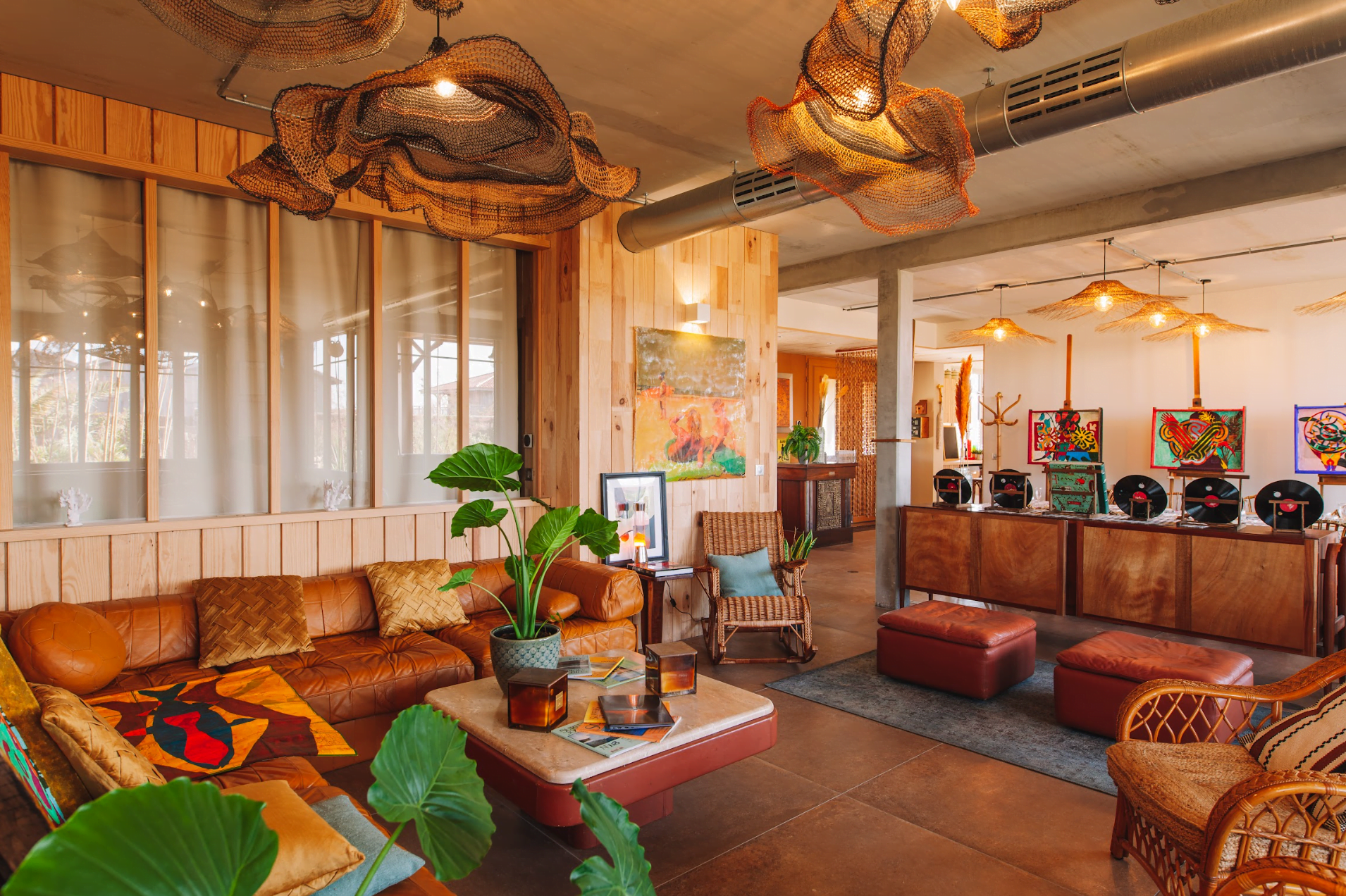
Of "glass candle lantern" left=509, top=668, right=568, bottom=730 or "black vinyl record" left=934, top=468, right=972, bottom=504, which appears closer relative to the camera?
"glass candle lantern" left=509, top=668, right=568, bottom=730

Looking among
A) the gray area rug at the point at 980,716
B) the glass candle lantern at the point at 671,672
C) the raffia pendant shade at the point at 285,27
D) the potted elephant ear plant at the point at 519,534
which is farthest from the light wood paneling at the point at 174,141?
the gray area rug at the point at 980,716

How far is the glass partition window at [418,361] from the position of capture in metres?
4.75

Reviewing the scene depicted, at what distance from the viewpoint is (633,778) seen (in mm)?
2502

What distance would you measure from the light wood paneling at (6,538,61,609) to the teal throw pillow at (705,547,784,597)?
3576mm

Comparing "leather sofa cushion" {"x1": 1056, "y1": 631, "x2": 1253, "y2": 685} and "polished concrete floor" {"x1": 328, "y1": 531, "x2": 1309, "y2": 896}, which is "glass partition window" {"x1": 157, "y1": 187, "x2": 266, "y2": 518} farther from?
"leather sofa cushion" {"x1": 1056, "y1": 631, "x2": 1253, "y2": 685}

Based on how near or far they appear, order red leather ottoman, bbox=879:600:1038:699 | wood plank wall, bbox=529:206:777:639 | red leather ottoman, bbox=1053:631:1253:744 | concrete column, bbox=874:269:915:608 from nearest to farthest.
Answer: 1. red leather ottoman, bbox=1053:631:1253:744
2. red leather ottoman, bbox=879:600:1038:699
3. wood plank wall, bbox=529:206:777:639
4. concrete column, bbox=874:269:915:608

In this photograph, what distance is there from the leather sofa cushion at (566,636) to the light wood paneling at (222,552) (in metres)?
1.13

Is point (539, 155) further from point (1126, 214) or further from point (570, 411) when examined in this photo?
point (1126, 214)

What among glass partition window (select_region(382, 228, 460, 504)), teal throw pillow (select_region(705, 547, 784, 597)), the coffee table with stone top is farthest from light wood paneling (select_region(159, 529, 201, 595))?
teal throw pillow (select_region(705, 547, 784, 597))

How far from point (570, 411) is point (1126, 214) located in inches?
164

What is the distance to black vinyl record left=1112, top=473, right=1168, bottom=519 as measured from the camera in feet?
17.3

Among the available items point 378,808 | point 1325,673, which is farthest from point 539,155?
point 1325,673

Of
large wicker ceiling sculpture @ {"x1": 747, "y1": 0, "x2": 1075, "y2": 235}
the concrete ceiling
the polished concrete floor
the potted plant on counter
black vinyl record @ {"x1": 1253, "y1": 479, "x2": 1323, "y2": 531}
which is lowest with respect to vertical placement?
the polished concrete floor

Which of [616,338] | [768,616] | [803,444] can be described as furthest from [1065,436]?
[616,338]
